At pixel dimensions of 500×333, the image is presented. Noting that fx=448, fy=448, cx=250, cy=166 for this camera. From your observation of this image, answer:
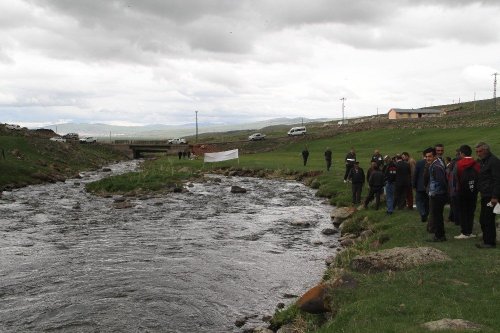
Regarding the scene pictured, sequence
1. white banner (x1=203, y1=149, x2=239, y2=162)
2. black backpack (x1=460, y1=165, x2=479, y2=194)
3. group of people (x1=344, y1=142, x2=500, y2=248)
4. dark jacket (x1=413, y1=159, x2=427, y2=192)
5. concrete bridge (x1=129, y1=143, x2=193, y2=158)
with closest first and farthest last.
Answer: group of people (x1=344, y1=142, x2=500, y2=248), black backpack (x1=460, y1=165, x2=479, y2=194), dark jacket (x1=413, y1=159, x2=427, y2=192), white banner (x1=203, y1=149, x2=239, y2=162), concrete bridge (x1=129, y1=143, x2=193, y2=158)

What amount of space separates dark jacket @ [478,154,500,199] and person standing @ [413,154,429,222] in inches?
182

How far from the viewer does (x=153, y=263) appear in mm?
19969

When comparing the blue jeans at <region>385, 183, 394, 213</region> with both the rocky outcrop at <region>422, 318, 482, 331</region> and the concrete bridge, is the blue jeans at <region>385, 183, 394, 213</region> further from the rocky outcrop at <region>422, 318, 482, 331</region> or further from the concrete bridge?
the concrete bridge

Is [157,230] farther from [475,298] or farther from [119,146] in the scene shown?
[119,146]

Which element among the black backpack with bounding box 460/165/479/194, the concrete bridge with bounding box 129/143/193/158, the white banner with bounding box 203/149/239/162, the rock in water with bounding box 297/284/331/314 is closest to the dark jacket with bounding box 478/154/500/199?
the black backpack with bounding box 460/165/479/194

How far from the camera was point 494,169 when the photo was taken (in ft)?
49.4

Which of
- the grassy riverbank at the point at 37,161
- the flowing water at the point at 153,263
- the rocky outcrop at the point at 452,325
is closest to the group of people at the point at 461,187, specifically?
the flowing water at the point at 153,263

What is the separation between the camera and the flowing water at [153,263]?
14250 mm

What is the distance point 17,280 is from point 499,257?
17.7 m

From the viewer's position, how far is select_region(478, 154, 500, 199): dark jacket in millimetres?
14891

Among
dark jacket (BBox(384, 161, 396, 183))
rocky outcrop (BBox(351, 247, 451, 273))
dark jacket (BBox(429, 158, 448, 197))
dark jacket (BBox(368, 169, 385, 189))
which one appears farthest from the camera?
dark jacket (BBox(368, 169, 385, 189))

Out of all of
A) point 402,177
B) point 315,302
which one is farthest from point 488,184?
point 402,177

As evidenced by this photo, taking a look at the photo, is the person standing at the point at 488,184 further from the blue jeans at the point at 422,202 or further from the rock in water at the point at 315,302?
the rock in water at the point at 315,302

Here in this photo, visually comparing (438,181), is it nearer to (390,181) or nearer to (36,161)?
(390,181)
